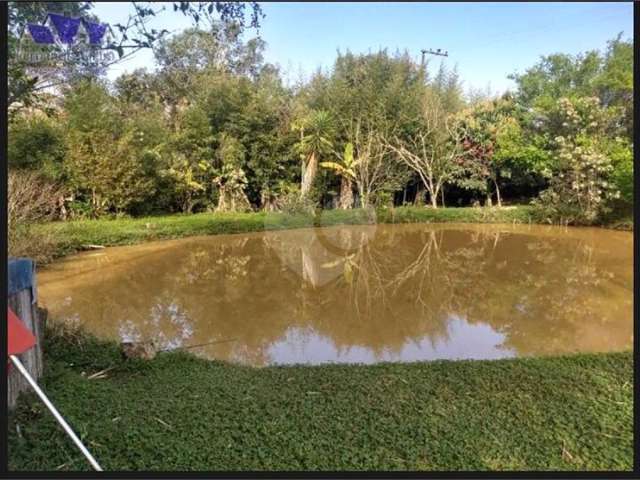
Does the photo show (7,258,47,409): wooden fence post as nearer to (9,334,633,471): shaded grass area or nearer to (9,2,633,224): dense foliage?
(9,334,633,471): shaded grass area

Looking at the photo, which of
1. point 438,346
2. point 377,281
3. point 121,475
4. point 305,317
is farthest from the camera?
point 377,281

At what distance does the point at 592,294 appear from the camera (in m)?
5.63

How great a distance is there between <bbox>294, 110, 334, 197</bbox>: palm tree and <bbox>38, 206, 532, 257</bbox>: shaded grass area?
1122 mm

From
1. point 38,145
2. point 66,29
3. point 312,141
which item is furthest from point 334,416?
point 312,141

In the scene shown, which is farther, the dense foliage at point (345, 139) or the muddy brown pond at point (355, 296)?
the dense foliage at point (345, 139)

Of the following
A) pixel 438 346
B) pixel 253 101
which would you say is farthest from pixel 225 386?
pixel 253 101

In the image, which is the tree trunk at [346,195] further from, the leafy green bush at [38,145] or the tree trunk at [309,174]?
the leafy green bush at [38,145]

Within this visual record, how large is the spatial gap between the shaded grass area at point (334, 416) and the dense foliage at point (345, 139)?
26.3ft

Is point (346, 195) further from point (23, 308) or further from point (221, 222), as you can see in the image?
point (23, 308)

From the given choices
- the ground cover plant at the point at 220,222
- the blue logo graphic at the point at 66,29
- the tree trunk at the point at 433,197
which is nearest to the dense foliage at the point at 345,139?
the tree trunk at the point at 433,197

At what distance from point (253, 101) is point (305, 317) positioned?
7.96 metres

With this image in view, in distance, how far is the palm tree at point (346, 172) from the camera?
12.0 metres

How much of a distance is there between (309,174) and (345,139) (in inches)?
54.5

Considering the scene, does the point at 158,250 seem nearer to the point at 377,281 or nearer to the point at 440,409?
the point at 377,281
